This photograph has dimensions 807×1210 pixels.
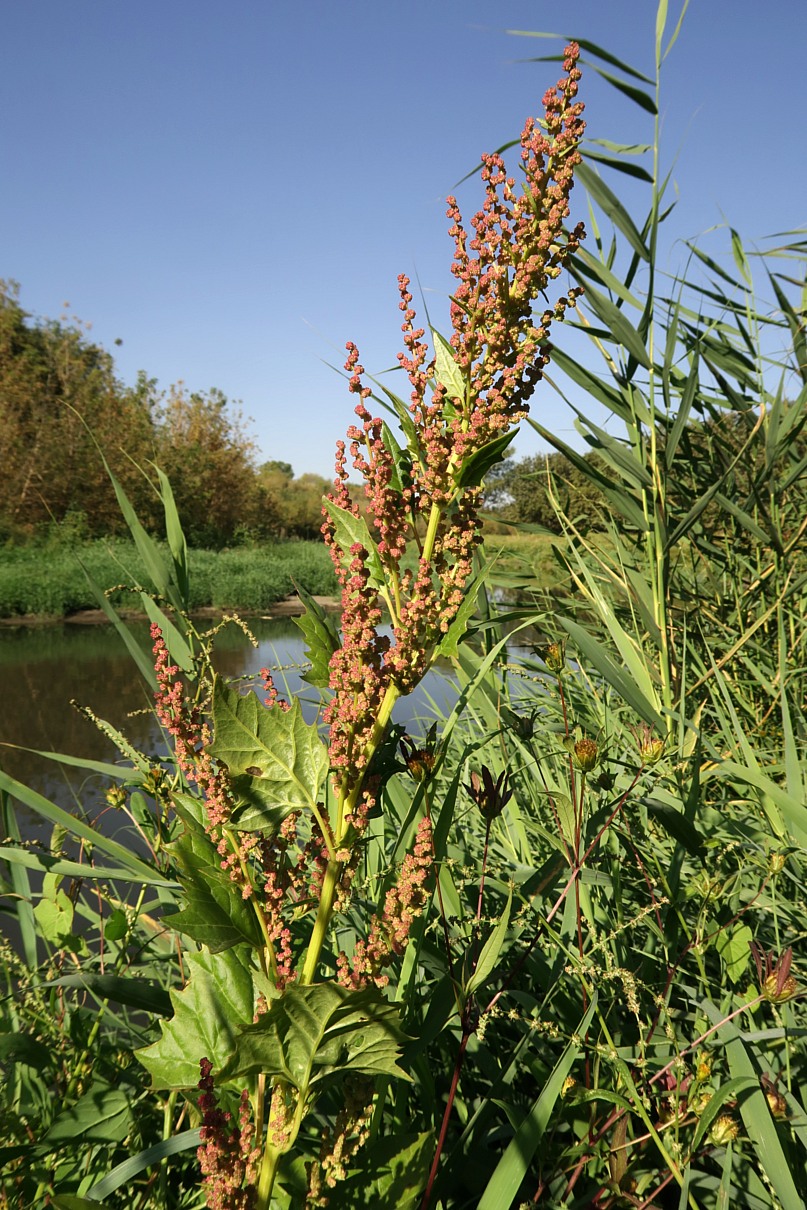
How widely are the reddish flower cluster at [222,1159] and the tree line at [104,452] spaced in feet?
29.7

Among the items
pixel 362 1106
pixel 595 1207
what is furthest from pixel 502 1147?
pixel 362 1106

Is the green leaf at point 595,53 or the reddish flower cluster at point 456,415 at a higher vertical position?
the green leaf at point 595,53

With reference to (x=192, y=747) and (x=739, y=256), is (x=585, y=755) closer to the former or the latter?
(x=192, y=747)

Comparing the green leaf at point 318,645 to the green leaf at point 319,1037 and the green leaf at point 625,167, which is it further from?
the green leaf at point 625,167

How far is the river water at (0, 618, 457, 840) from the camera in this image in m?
2.82

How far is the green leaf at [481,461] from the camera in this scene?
0.61m

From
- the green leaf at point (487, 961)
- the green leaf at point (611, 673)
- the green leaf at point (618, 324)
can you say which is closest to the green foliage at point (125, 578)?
the green leaf at point (618, 324)

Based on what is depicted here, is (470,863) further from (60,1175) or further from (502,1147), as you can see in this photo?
(60,1175)

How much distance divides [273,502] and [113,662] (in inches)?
642

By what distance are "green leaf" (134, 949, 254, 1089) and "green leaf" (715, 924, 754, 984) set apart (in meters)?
0.72

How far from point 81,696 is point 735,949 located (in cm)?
472

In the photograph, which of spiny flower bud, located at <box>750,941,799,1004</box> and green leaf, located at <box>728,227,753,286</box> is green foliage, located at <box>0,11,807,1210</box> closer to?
spiny flower bud, located at <box>750,941,799,1004</box>

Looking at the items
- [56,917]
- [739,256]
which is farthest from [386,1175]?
[739,256]

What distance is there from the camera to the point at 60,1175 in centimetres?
83
